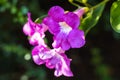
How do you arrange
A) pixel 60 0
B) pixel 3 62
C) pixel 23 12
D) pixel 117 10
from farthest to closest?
pixel 3 62, pixel 60 0, pixel 23 12, pixel 117 10

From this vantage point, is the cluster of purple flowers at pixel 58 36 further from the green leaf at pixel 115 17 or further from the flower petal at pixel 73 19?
the green leaf at pixel 115 17

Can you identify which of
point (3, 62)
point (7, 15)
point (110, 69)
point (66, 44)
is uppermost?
point (66, 44)

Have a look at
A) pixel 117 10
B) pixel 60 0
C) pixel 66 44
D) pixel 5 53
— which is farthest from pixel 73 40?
pixel 5 53

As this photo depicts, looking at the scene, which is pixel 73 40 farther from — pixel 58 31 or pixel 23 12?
pixel 23 12

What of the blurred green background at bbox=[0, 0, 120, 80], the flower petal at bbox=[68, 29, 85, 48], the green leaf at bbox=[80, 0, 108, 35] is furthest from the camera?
the blurred green background at bbox=[0, 0, 120, 80]

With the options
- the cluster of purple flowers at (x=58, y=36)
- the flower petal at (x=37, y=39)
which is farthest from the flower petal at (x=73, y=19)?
the flower petal at (x=37, y=39)

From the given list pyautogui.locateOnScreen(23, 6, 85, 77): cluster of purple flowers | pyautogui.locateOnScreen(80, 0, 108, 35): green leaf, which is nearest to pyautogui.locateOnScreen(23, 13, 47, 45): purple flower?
pyautogui.locateOnScreen(23, 6, 85, 77): cluster of purple flowers

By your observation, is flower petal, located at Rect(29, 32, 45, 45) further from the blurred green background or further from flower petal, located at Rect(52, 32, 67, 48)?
the blurred green background
